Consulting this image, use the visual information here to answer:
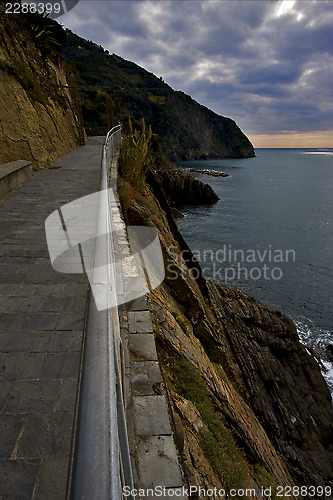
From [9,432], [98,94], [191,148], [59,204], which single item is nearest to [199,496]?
[9,432]

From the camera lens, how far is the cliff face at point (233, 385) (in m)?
3.80

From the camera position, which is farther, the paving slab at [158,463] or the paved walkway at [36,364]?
the paving slab at [158,463]

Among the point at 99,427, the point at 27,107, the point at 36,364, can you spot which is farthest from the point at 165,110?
the point at 99,427

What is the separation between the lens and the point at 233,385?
8.24m

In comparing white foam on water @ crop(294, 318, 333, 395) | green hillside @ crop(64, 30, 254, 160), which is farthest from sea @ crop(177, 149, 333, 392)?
green hillside @ crop(64, 30, 254, 160)

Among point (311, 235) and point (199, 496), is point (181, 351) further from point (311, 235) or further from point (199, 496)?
point (311, 235)

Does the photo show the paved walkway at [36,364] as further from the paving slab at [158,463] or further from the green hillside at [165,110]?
the green hillside at [165,110]

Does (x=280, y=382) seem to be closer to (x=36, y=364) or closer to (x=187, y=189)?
(x=36, y=364)

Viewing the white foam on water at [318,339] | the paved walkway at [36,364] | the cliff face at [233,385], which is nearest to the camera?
the paved walkway at [36,364]

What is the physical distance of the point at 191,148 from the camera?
126m

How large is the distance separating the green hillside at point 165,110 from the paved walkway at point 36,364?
2078 inches

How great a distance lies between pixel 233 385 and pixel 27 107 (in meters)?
11.6

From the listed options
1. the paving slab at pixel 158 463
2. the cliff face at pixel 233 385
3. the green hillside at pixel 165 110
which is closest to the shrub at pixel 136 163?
the cliff face at pixel 233 385

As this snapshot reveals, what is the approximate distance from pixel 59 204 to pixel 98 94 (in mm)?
33919
